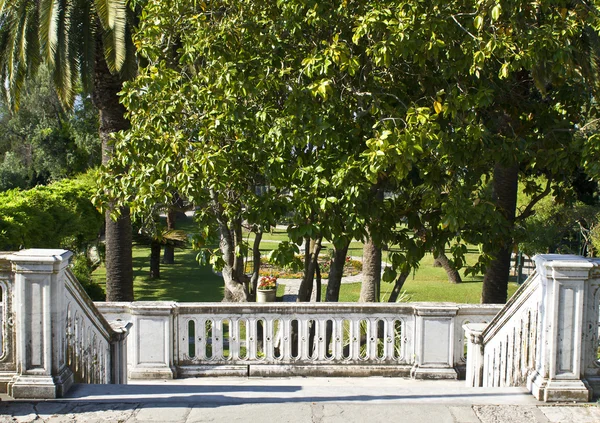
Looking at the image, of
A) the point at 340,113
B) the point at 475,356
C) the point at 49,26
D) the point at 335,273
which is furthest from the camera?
the point at 49,26

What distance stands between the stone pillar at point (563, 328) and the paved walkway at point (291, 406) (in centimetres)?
15

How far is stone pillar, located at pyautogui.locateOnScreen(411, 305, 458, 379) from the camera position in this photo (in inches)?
308

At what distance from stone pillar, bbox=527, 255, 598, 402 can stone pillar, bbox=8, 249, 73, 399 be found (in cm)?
396

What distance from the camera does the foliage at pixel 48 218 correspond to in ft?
45.6

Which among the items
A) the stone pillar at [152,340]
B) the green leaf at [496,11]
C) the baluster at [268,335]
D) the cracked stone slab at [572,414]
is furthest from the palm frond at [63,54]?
the cracked stone slab at [572,414]

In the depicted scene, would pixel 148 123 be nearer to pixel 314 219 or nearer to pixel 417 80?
pixel 314 219

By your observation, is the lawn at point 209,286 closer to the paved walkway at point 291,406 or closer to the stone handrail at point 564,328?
the stone handrail at point 564,328

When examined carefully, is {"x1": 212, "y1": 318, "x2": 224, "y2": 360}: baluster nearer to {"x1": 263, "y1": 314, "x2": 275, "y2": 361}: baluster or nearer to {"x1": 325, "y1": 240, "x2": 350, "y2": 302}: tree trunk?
{"x1": 263, "y1": 314, "x2": 275, "y2": 361}: baluster

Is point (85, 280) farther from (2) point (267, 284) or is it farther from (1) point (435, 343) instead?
(1) point (435, 343)

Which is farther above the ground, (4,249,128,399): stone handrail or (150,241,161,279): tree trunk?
(4,249,128,399): stone handrail

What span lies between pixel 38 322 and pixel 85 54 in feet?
25.8

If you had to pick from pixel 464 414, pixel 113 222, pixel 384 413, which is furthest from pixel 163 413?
pixel 113 222

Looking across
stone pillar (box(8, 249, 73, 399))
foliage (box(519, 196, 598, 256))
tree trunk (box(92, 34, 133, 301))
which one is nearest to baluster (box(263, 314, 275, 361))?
stone pillar (box(8, 249, 73, 399))

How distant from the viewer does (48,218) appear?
16.8 metres
